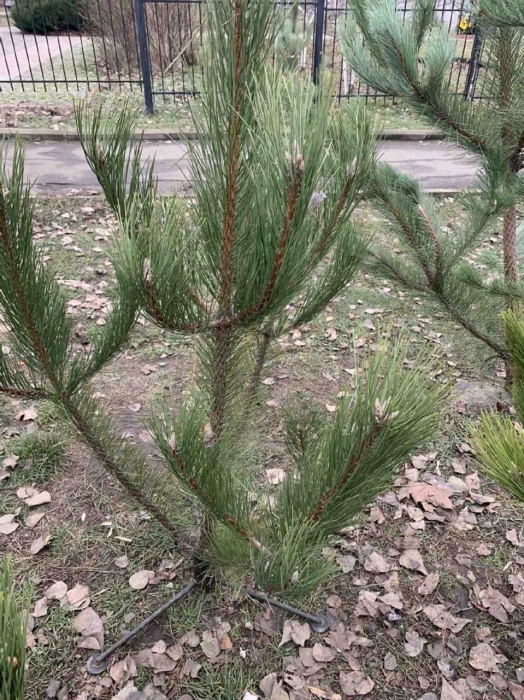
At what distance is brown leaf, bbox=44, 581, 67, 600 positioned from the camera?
2.06 meters

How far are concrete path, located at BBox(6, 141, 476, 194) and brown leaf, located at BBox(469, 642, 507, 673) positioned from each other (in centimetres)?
501

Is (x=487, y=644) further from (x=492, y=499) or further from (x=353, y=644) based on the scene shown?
(x=492, y=499)

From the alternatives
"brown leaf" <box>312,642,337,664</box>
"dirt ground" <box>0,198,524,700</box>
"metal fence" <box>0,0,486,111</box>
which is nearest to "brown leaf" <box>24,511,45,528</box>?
"dirt ground" <box>0,198,524,700</box>

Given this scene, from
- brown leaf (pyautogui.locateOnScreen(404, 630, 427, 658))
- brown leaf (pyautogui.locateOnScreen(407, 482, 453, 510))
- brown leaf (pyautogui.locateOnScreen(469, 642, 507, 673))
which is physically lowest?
brown leaf (pyautogui.locateOnScreen(407, 482, 453, 510))

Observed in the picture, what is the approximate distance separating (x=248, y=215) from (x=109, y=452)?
0.84m

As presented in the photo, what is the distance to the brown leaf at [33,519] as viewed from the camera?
7.76 feet

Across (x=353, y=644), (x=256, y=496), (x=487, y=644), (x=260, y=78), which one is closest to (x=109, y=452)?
(x=256, y=496)

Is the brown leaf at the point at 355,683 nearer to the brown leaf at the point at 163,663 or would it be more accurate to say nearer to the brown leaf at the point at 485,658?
the brown leaf at the point at 485,658

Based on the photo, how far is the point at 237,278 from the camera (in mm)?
1065

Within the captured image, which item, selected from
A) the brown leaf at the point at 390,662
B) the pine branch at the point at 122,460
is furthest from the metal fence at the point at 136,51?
the brown leaf at the point at 390,662

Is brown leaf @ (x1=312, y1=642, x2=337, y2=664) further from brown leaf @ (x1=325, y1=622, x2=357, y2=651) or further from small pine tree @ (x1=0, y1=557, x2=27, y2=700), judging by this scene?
small pine tree @ (x1=0, y1=557, x2=27, y2=700)

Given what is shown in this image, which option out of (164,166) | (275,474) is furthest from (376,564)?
(164,166)

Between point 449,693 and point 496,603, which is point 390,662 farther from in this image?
point 496,603

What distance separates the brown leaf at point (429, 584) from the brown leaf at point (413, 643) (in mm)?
183
